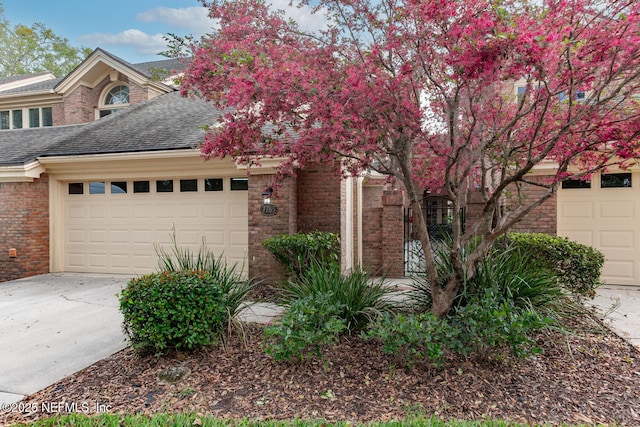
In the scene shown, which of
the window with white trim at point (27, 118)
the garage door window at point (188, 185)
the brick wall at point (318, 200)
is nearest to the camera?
the brick wall at point (318, 200)

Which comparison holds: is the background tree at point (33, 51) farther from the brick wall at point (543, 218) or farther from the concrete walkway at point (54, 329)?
the brick wall at point (543, 218)

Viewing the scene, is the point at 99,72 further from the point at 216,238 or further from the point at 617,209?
the point at 617,209

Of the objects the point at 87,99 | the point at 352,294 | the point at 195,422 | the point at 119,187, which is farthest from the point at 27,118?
the point at 195,422

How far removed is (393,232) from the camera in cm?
920

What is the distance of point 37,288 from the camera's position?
314 inches

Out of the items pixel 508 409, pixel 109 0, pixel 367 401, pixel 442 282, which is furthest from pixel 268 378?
pixel 109 0

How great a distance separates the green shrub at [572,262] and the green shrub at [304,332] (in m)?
3.57

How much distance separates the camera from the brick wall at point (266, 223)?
7707 mm

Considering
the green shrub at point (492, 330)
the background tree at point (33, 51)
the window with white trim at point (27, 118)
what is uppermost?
the background tree at point (33, 51)

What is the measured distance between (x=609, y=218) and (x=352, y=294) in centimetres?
687

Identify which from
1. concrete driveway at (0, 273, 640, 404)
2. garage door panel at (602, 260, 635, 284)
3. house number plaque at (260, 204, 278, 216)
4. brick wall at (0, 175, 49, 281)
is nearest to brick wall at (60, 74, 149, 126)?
brick wall at (0, 175, 49, 281)

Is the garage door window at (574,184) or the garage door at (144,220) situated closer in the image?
the garage door window at (574,184)

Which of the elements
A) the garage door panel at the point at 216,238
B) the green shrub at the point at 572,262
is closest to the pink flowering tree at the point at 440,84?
the green shrub at the point at 572,262

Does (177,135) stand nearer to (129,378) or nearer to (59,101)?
(129,378)
